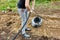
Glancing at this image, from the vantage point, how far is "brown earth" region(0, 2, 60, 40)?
5.24 meters

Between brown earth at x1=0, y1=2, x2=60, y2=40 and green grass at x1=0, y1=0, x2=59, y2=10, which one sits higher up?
green grass at x1=0, y1=0, x2=59, y2=10

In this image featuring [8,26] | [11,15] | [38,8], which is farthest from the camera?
[38,8]

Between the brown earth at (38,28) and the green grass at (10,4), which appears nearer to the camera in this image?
the brown earth at (38,28)

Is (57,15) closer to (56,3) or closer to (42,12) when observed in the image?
(42,12)

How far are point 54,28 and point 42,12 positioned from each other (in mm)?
1597

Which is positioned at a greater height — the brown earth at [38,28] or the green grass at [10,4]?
the green grass at [10,4]

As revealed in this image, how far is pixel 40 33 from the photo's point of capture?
5379 millimetres

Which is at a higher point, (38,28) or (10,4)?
(10,4)

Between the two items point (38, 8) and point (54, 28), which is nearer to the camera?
point (54, 28)

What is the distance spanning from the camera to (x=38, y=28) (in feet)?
18.7

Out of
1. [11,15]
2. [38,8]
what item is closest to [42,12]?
[38,8]

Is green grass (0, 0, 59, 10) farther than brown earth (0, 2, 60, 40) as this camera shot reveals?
Yes

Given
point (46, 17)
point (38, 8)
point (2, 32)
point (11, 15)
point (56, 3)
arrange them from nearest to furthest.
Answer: point (2, 32)
point (46, 17)
point (11, 15)
point (38, 8)
point (56, 3)

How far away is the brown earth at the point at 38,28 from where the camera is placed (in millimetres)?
5238
